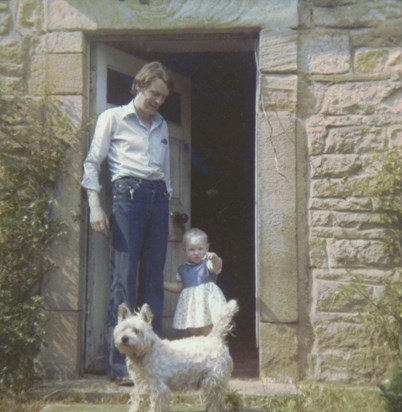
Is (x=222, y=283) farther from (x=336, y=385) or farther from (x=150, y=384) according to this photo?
(x=150, y=384)

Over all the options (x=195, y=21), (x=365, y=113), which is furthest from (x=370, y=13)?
(x=195, y=21)

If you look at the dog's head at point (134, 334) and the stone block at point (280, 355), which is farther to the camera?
the stone block at point (280, 355)

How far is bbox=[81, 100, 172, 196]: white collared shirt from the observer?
192 inches

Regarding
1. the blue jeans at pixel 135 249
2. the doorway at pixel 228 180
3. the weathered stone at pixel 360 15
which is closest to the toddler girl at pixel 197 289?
the blue jeans at pixel 135 249

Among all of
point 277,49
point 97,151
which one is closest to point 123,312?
point 97,151

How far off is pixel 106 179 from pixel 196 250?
0.91 metres

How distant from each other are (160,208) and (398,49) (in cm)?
214

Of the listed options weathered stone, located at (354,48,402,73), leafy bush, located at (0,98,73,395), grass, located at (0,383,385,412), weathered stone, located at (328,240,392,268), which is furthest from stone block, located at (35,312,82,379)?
weathered stone, located at (354,48,402,73)

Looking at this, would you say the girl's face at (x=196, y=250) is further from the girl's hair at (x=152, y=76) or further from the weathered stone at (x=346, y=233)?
the girl's hair at (x=152, y=76)

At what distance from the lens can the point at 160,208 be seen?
194 inches

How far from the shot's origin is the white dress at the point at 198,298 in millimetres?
4984

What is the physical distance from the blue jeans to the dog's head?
33.1 inches

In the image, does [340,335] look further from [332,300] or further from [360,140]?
[360,140]

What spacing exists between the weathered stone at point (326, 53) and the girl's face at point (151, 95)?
1083mm
